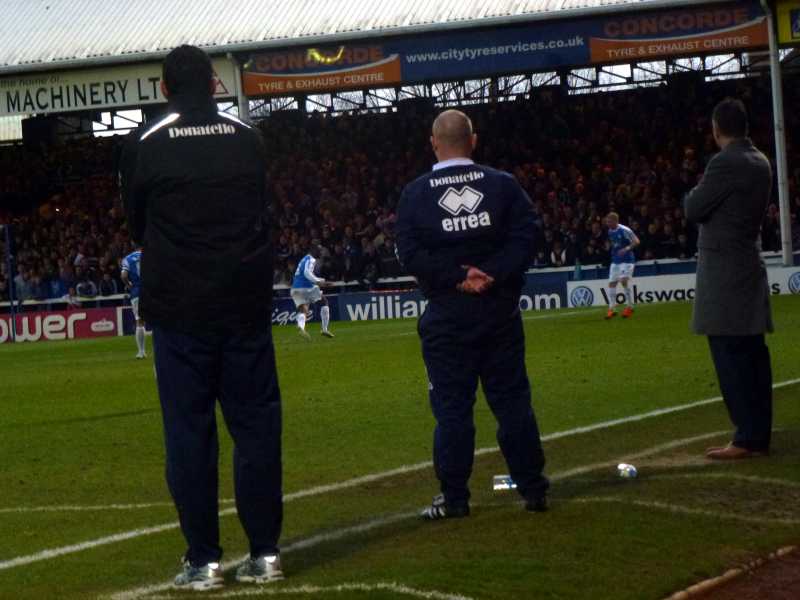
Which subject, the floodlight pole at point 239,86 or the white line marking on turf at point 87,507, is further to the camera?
the floodlight pole at point 239,86

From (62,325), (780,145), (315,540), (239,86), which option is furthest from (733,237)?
(62,325)

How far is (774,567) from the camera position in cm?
662

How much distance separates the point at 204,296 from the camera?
6227 mm

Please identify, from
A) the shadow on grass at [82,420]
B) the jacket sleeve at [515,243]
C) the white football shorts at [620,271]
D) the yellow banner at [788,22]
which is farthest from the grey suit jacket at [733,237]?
the yellow banner at [788,22]

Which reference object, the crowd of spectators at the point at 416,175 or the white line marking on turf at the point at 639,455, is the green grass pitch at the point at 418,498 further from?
the crowd of spectators at the point at 416,175

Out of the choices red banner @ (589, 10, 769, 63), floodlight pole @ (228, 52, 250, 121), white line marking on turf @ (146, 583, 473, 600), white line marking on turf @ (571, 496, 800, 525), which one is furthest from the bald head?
floodlight pole @ (228, 52, 250, 121)

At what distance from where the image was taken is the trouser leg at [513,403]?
24.6 feet

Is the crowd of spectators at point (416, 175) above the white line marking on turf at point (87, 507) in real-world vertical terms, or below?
above

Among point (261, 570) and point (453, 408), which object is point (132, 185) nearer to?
point (261, 570)

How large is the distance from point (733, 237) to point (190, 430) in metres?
4.14

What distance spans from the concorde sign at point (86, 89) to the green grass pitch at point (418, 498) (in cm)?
2079

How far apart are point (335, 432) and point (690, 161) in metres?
25.6

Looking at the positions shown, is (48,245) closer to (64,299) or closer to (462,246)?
(64,299)

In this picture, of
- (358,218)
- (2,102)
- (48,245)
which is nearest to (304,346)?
(358,218)
